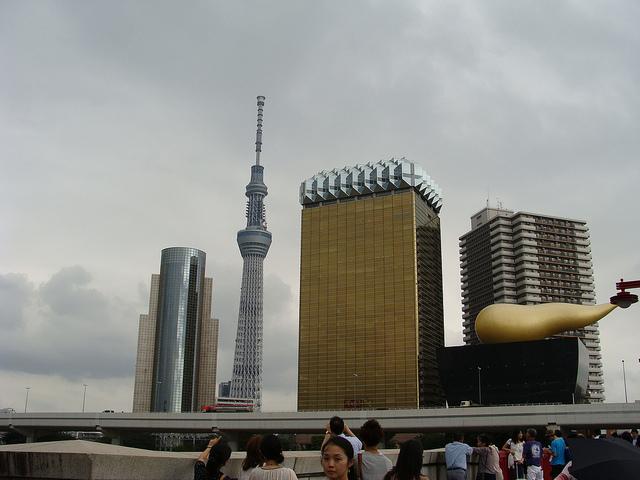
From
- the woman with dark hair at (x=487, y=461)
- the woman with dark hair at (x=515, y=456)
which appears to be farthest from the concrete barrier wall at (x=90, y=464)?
the woman with dark hair at (x=515, y=456)

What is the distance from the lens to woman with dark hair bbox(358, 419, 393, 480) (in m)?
8.27

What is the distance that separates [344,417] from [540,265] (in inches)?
3380

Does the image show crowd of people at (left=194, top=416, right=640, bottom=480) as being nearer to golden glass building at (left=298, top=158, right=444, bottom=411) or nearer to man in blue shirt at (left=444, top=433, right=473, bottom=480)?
man in blue shirt at (left=444, top=433, right=473, bottom=480)

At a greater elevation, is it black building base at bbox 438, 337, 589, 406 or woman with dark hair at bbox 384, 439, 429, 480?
black building base at bbox 438, 337, 589, 406

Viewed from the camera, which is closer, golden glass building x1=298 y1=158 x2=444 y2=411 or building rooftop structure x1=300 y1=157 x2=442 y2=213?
golden glass building x1=298 y1=158 x2=444 y2=411

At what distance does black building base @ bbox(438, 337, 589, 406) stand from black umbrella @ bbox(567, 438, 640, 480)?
264 ft

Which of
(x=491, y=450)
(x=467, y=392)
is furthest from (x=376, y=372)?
(x=491, y=450)

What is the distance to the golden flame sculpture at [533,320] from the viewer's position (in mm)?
78062

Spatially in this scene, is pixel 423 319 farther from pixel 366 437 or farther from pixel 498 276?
pixel 366 437

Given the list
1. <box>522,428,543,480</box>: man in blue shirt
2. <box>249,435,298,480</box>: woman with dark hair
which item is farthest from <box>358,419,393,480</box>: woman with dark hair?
<box>522,428,543,480</box>: man in blue shirt

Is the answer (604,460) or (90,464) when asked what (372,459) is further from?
(604,460)

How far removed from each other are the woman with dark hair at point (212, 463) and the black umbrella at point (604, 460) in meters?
4.00

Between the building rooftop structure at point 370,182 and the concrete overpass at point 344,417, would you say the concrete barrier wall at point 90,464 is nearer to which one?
the concrete overpass at point 344,417

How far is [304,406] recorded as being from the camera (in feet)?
463
